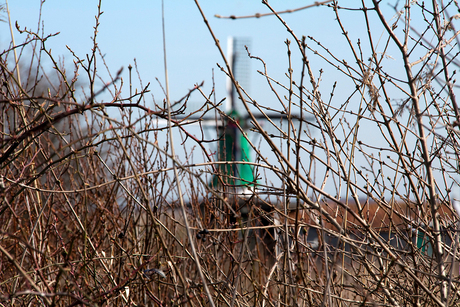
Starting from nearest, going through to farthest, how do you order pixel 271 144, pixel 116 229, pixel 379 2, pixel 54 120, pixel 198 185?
pixel 54 120 < pixel 271 144 < pixel 379 2 < pixel 116 229 < pixel 198 185

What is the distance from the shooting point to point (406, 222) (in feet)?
7.12

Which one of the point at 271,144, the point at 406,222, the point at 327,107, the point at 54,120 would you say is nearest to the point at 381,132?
the point at 327,107

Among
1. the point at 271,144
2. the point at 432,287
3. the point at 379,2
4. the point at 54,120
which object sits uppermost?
the point at 379,2

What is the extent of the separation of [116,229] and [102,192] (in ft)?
2.17

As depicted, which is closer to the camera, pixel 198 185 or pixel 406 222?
pixel 406 222

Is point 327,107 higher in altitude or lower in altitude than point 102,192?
higher

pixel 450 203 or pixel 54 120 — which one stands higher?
pixel 54 120

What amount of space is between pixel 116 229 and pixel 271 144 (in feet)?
5.96

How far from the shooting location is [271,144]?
1526 mm

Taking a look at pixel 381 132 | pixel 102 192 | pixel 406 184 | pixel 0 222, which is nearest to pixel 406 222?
pixel 406 184

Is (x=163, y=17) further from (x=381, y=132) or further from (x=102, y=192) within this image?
(x=102, y=192)

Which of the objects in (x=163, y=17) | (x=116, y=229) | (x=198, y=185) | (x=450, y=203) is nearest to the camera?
(x=163, y=17)

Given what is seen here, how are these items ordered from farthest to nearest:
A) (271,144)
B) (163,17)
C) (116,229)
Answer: (116,229) → (271,144) → (163,17)

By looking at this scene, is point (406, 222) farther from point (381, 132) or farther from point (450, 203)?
point (381, 132)
